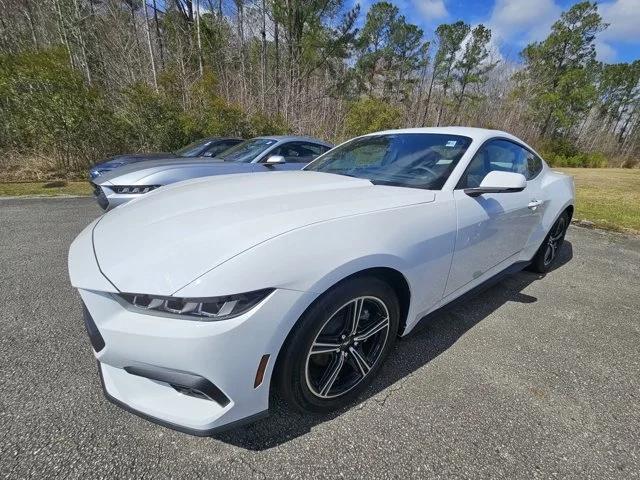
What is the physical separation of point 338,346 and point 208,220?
91 centimetres

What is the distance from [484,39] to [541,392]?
107 ft

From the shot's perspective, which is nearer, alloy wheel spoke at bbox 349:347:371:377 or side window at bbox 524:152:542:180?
alloy wheel spoke at bbox 349:347:371:377

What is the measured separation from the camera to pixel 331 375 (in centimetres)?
159

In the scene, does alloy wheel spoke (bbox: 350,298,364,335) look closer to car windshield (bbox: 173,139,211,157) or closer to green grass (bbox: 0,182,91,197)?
car windshield (bbox: 173,139,211,157)

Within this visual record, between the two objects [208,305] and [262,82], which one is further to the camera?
[262,82]

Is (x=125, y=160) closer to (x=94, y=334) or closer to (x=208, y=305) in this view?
(x=94, y=334)

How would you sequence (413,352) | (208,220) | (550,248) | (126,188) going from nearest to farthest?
(208,220), (413,352), (550,248), (126,188)

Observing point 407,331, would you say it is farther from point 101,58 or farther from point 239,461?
point 101,58

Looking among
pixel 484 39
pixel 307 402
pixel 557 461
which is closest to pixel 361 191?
pixel 307 402

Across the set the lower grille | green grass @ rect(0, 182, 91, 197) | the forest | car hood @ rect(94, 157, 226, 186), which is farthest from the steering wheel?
the forest

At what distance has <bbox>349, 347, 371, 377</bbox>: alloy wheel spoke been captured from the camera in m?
1.66

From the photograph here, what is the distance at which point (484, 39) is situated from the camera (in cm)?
2589

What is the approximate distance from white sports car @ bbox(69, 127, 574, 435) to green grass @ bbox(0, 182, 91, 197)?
268 inches

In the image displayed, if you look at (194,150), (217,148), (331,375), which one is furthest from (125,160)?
(331,375)
